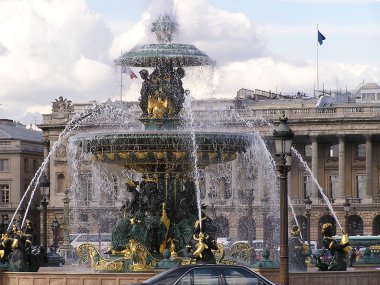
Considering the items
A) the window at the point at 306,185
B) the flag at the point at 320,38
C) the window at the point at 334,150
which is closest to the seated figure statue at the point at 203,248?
the flag at the point at 320,38

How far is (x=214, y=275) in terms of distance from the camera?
92.2 feet

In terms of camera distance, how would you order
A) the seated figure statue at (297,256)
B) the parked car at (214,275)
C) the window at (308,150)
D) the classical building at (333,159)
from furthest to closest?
1. the window at (308,150)
2. the classical building at (333,159)
3. the seated figure statue at (297,256)
4. the parked car at (214,275)

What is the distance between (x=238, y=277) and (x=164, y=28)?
1129 cm

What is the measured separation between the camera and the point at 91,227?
107312mm

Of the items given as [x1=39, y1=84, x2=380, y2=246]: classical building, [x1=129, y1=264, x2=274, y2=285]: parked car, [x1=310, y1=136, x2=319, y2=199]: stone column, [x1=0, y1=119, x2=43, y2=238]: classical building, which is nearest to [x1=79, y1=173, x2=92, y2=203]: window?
[x1=39, y1=84, x2=380, y2=246]: classical building

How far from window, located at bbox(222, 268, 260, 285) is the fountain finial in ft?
36.3

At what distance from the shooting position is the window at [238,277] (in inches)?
1104

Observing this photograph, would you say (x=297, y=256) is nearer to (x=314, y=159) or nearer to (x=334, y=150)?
(x=314, y=159)

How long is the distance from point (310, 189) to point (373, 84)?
19823mm

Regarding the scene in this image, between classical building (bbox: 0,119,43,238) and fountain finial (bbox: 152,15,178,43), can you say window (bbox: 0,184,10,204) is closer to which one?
classical building (bbox: 0,119,43,238)

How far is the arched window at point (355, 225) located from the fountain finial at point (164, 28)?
280 ft

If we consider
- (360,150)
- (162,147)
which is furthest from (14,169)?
(162,147)

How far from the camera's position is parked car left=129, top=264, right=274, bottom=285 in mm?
27828

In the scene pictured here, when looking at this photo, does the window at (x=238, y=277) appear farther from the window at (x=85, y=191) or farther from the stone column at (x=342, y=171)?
the stone column at (x=342, y=171)
